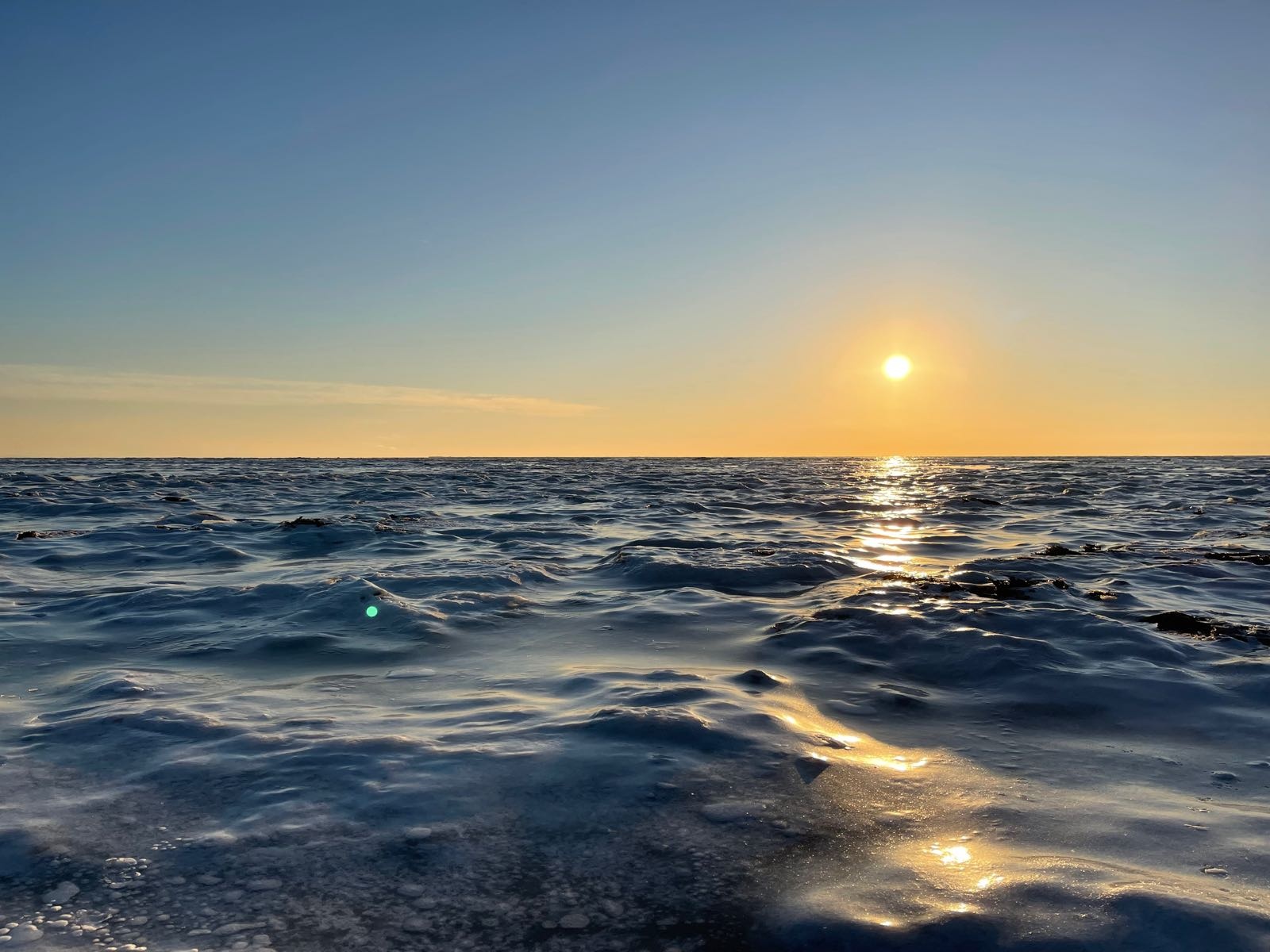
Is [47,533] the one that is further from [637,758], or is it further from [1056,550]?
[1056,550]

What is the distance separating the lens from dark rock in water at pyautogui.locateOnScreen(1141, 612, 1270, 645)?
21.6ft

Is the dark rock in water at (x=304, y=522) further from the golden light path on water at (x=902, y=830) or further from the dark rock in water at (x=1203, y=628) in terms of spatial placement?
the dark rock in water at (x=1203, y=628)

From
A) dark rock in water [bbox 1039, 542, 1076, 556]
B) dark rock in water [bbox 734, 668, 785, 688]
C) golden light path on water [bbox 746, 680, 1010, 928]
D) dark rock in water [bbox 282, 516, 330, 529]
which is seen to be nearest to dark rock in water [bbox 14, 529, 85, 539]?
dark rock in water [bbox 282, 516, 330, 529]

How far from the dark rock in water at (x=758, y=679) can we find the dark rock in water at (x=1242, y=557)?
28.2 ft

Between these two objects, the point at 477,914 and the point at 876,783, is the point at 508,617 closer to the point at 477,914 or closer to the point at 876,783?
the point at 876,783

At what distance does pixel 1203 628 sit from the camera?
22.4ft

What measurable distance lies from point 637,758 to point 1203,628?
5.68 metres

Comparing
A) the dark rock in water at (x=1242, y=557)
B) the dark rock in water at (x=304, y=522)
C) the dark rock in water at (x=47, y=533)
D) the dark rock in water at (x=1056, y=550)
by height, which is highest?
the dark rock in water at (x=1242, y=557)

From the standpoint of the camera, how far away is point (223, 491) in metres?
26.2

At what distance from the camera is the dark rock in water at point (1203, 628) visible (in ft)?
21.6

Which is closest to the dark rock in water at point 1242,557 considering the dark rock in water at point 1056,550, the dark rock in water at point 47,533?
the dark rock in water at point 1056,550

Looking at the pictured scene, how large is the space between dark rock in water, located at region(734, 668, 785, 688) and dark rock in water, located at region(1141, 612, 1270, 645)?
12.4ft

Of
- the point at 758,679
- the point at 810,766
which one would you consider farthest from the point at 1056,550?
the point at 810,766

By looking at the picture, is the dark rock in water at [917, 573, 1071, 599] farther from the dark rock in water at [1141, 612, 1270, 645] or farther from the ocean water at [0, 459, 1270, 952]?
the dark rock in water at [1141, 612, 1270, 645]
